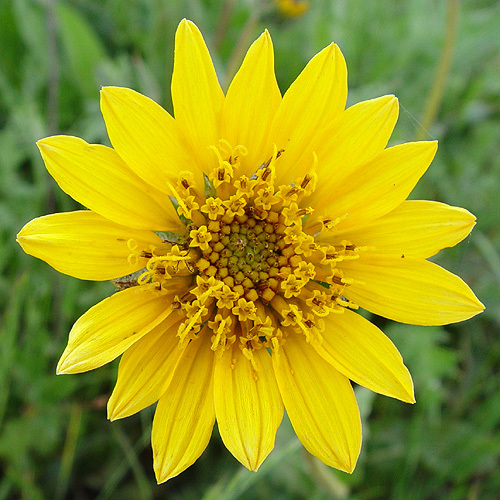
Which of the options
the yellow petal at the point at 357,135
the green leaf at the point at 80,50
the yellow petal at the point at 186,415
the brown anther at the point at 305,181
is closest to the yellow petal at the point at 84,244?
the yellow petal at the point at 186,415

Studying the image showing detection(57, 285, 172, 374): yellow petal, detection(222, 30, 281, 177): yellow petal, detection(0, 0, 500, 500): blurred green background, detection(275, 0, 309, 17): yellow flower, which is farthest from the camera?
detection(275, 0, 309, 17): yellow flower

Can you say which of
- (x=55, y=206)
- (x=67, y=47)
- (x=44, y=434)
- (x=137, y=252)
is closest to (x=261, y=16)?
(x=67, y=47)

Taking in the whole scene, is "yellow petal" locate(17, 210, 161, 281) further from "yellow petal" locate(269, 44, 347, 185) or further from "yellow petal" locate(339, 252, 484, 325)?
"yellow petal" locate(339, 252, 484, 325)

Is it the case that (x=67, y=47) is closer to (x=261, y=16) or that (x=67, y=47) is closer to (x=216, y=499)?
(x=261, y=16)

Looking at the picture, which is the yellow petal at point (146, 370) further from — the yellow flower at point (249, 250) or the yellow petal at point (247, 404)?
the yellow petal at point (247, 404)

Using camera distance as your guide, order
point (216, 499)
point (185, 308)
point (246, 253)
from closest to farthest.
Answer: point (185, 308), point (246, 253), point (216, 499)

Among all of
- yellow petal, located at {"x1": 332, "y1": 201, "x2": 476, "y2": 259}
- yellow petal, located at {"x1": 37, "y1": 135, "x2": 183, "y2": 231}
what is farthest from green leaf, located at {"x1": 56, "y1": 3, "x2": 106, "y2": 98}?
yellow petal, located at {"x1": 332, "y1": 201, "x2": 476, "y2": 259}
